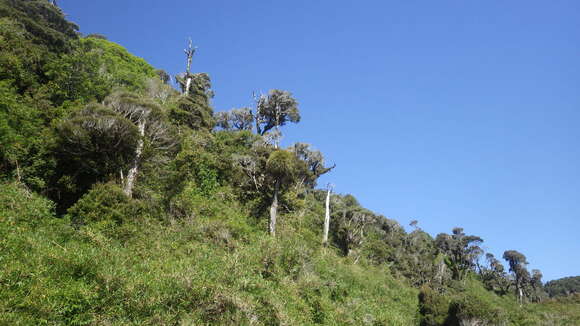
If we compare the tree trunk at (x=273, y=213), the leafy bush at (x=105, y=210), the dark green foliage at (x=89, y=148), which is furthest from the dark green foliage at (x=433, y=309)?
the dark green foliage at (x=89, y=148)

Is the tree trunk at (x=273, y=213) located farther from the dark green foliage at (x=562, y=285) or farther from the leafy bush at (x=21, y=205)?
the dark green foliage at (x=562, y=285)

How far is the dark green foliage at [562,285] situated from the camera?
4071 inches

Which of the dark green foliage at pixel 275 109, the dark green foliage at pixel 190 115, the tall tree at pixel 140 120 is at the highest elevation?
the dark green foliage at pixel 275 109

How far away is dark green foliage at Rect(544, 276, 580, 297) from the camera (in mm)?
103400

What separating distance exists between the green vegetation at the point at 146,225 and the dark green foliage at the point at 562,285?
94.1 m

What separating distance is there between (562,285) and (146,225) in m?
141

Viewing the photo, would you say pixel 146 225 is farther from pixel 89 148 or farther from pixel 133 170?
pixel 89 148

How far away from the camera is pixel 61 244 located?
11.2 m

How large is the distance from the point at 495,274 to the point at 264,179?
183 feet

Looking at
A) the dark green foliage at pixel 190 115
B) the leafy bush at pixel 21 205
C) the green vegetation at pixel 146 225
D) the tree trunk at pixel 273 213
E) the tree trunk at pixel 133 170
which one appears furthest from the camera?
the dark green foliage at pixel 190 115

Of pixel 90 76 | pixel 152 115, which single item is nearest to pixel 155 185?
pixel 152 115

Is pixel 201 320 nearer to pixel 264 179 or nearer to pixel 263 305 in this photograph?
pixel 263 305

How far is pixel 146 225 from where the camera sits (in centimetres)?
1467

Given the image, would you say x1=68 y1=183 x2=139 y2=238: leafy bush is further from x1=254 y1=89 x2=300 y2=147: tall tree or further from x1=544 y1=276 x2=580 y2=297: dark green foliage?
x1=544 y1=276 x2=580 y2=297: dark green foliage
